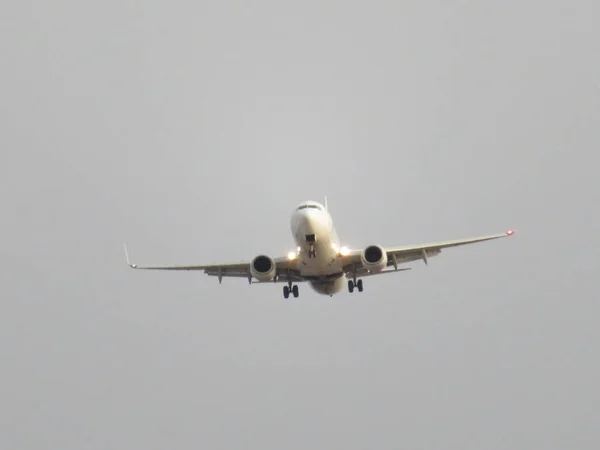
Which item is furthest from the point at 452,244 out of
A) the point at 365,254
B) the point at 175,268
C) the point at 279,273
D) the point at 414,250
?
the point at 175,268

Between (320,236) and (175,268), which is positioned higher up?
(175,268)

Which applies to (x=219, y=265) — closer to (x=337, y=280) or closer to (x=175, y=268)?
(x=175, y=268)

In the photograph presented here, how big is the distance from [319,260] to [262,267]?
2960 mm

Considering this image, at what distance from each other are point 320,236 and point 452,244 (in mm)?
8886

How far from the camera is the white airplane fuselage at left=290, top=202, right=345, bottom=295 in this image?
52.3m

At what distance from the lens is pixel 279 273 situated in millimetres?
57719

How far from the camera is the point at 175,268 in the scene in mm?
60219

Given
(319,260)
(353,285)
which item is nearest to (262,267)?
(319,260)

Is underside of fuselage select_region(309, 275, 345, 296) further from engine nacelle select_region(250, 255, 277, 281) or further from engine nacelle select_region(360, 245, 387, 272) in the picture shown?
engine nacelle select_region(250, 255, 277, 281)

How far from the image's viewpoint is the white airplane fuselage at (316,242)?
52.3 meters

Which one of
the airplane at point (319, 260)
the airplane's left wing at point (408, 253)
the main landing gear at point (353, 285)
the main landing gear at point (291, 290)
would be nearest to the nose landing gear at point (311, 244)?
the airplane at point (319, 260)

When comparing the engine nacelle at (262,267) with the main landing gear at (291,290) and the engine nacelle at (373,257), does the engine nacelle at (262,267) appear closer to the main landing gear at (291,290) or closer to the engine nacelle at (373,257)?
the engine nacelle at (373,257)

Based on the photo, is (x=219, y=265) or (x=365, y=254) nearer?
(x=365, y=254)

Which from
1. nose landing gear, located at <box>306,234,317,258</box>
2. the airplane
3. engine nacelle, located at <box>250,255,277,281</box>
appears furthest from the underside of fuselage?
engine nacelle, located at <box>250,255,277,281</box>
